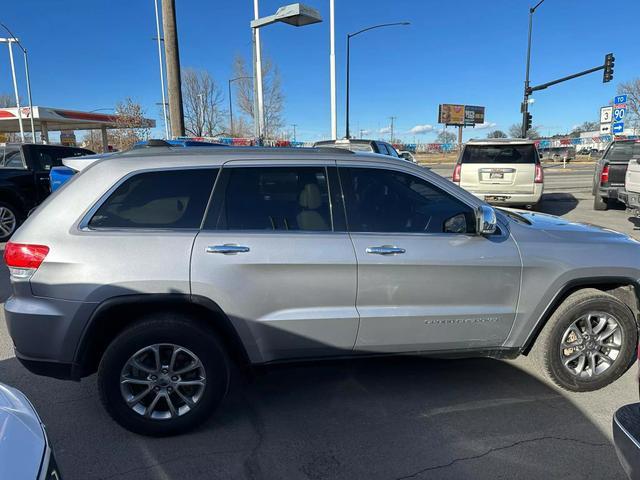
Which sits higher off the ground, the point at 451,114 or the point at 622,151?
the point at 451,114

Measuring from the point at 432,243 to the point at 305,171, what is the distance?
958 mm

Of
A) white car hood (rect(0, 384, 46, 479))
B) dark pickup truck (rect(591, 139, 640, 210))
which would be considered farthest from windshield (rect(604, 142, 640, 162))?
white car hood (rect(0, 384, 46, 479))

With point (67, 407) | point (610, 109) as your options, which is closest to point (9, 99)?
point (610, 109)

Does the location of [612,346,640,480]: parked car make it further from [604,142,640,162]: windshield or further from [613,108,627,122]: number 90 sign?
[613,108,627,122]: number 90 sign

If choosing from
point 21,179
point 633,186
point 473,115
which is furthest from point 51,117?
point 473,115

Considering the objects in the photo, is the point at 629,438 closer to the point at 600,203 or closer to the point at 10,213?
the point at 10,213

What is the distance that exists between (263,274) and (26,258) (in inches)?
54.9

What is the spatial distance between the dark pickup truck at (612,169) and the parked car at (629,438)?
431 inches

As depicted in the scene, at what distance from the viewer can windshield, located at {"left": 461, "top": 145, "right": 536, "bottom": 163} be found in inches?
414

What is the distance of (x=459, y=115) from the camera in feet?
277

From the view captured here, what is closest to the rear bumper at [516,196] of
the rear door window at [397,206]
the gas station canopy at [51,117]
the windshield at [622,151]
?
the windshield at [622,151]

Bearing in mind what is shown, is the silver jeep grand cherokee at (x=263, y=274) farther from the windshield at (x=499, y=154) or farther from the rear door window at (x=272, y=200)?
the windshield at (x=499, y=154)

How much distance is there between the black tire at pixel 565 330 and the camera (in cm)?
330

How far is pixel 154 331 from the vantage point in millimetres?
2803
